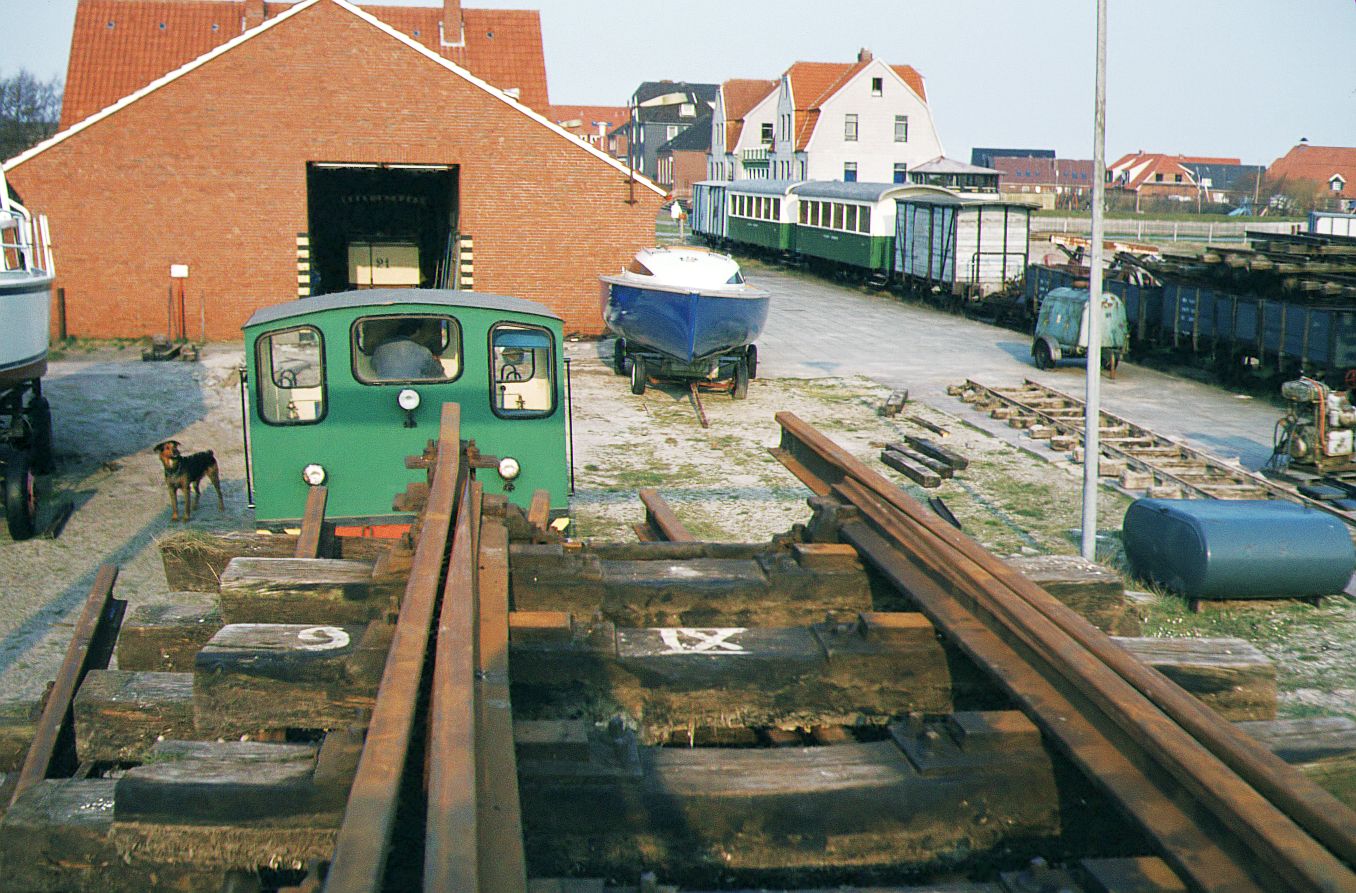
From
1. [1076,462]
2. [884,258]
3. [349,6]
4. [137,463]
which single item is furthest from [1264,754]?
[884,258]

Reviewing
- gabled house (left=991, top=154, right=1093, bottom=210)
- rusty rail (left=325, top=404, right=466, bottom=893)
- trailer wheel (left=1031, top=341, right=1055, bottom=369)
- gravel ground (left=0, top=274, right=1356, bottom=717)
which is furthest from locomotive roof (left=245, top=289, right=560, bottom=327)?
gabled house (left=991, top=154, right=1093, bottom=210)

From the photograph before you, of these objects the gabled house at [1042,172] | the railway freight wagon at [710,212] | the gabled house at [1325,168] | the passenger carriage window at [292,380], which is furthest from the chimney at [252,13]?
the gabled house at [1325,168]

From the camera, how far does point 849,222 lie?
39.0m

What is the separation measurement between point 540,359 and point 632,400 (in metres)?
10.2

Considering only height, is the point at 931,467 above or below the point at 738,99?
below

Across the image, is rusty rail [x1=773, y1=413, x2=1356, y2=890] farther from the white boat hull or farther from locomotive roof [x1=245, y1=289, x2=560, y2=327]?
the white boat hull

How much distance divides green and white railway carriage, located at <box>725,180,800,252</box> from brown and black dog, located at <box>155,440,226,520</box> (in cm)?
3450

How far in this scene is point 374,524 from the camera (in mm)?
9406

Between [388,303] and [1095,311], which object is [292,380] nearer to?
[388,303]

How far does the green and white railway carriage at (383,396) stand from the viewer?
31.1 ft

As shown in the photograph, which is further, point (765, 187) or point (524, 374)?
point (765, 187)

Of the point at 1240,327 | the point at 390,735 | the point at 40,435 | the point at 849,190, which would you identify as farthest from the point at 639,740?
the point at 849,190

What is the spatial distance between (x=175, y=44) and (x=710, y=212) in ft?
88.1

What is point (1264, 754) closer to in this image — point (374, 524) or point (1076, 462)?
point (374, 524)
